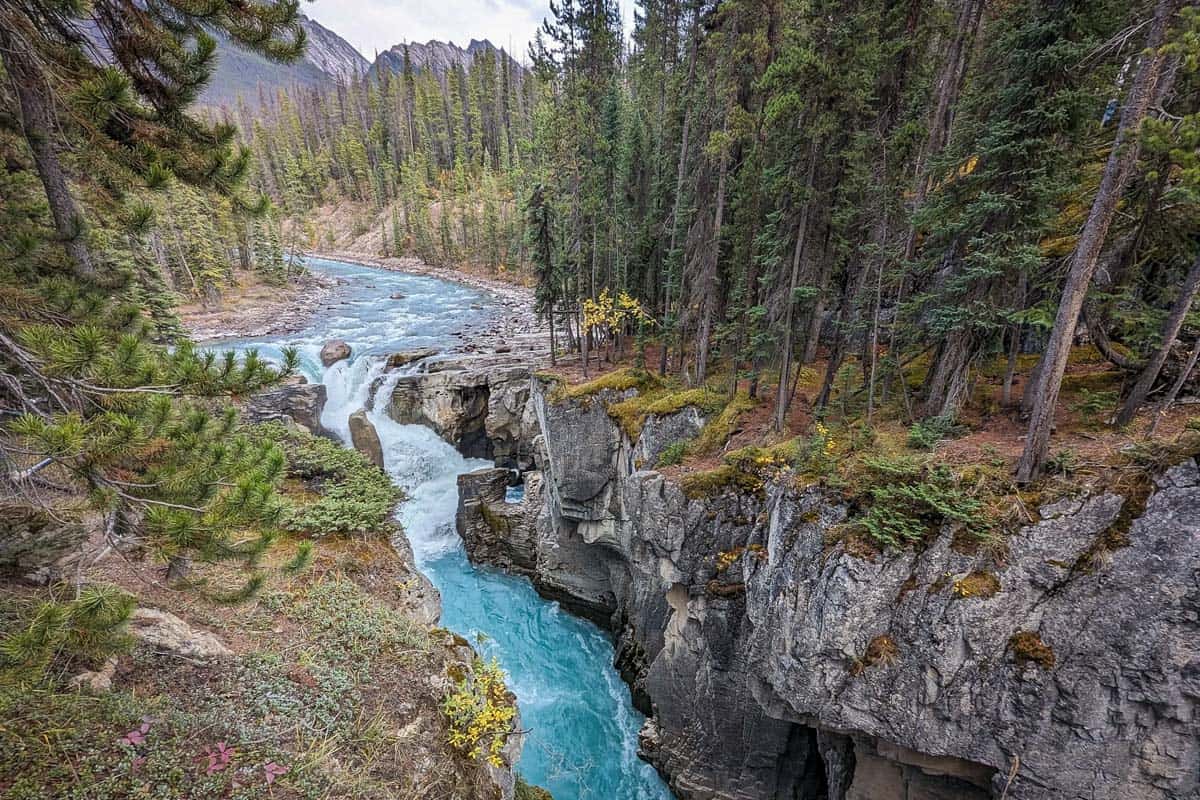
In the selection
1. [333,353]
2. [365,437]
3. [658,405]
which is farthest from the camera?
[333,353]

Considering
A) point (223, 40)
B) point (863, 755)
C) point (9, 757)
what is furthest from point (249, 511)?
point (863, 755)

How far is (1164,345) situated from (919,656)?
21.0 ft

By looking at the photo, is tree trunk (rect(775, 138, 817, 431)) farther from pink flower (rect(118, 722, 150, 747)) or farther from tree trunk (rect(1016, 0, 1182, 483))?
pink flower (rect(118, 722, 150, 747))

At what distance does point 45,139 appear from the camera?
4840mm

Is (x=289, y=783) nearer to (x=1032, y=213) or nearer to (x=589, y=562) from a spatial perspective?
(x=589, y=562)

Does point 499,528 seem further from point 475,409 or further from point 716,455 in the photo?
point 716,455

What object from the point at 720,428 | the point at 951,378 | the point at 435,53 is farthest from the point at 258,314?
the point at 435,53

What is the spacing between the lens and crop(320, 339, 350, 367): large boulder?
27766 mm

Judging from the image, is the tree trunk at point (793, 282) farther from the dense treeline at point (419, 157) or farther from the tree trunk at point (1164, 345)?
the dense treeline at point (419, 157)

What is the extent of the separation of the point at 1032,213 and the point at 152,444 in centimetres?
1329

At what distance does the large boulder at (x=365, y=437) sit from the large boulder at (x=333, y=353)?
21.1 ft

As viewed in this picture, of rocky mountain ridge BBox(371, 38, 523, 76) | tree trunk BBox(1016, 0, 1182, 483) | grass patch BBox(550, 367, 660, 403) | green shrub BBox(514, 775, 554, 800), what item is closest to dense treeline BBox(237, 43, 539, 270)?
grass patch BBox(550, 367, 660, 403)

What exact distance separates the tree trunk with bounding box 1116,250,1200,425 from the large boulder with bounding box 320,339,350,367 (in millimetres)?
32293

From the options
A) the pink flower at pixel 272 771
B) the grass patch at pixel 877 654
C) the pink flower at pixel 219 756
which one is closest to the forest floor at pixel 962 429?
the grass patch at pixel 877 654
